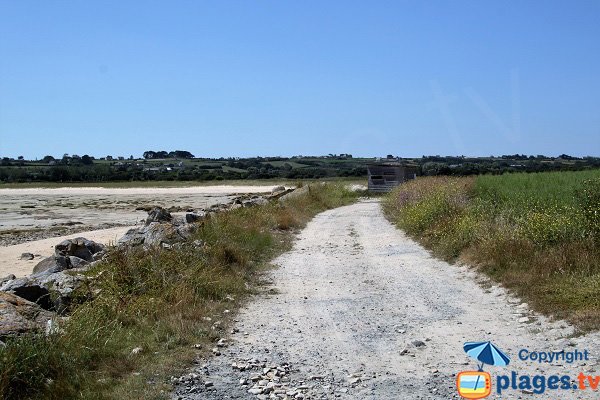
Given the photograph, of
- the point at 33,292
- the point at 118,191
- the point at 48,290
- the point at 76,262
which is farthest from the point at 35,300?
the point at 118,191

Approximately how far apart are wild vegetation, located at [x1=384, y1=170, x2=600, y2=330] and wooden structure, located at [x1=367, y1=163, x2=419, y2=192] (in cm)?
2597

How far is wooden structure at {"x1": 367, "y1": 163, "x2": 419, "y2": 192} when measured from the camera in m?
43.1

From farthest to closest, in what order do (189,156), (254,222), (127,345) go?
1. (189,156)
2. (254,222)
3. (127,345)

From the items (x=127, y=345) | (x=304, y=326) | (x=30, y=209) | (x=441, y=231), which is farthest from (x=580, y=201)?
(x=30, y=209)

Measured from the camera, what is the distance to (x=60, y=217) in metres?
39.8

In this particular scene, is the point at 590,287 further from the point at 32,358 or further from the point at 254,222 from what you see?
the point at 254,222

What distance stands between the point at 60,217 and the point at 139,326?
115 ft

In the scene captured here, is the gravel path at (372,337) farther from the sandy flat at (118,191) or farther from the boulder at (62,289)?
the sandy flat at (118,191)

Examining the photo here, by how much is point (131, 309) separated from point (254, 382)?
282 cm

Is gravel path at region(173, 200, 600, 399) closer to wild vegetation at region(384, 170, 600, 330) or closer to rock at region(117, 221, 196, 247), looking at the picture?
wild vegetation at region(384, 170, 600, 330)

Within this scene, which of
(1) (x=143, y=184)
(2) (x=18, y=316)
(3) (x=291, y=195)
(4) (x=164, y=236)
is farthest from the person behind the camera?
(1) (x=143, y=184)

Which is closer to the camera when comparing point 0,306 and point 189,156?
point 0,306

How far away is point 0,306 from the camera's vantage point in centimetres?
694

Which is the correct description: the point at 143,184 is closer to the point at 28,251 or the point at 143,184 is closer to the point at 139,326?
the point at 28,251
